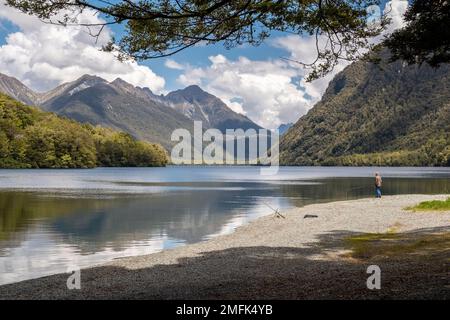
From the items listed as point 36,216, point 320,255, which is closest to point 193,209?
point 36,216

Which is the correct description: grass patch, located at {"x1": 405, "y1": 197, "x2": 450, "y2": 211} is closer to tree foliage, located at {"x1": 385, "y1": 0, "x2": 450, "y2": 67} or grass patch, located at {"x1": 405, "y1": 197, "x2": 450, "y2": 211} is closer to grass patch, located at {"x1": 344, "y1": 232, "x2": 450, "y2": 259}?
grass patch, located at {"x1": 344, "y1": 232, "x2": 450, "y2": 259}

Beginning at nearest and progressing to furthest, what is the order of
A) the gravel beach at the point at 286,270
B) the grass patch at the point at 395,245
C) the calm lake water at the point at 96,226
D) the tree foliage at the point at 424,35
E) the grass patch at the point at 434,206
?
the gravel beach at the point at 286,270 → the tree foliage at the point at 424,35 → the grass patch at the point at 395,245 → the calm lake water at the point at 96,226 → the grass patch at the point at 434,206

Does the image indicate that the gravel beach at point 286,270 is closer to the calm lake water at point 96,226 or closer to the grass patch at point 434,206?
the calm lake water at point 96,226

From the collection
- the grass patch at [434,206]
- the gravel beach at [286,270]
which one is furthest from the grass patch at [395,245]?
the grass patch at [434,206]

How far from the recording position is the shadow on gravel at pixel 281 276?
15.0 metres

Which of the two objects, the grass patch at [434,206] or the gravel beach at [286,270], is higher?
the grass patch at [434,206]

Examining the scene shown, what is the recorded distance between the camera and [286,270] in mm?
19781

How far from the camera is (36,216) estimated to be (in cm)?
5262

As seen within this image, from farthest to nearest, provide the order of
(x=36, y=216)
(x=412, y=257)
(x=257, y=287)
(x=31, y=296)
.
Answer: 1. (x=36, y=216)
2. (x=412, y=257)
3. (x=31, y=296)
4. (x=257, y=287)

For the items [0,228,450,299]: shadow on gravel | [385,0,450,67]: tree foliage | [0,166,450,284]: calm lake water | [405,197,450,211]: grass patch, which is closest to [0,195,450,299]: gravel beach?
A: [0,228,450,299]: shadow on gravel

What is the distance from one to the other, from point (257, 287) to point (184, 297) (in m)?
2.58

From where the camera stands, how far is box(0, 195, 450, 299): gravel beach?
1528cm

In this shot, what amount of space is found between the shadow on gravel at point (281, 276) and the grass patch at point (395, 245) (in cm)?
5
